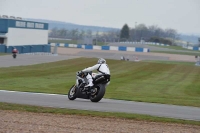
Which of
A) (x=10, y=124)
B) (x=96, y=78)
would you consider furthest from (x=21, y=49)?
(x=10, y=124)

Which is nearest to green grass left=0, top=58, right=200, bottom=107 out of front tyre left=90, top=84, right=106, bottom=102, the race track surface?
the race track surface

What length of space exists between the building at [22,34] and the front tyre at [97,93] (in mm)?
57801

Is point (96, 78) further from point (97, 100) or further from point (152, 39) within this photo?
point (152, 39)

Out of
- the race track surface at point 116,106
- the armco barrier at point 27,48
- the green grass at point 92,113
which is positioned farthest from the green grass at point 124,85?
the armco barrier at point 27,48

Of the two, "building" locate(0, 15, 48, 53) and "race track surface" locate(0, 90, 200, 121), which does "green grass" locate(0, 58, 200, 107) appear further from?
"building" locate(0, 15, 48, 53)

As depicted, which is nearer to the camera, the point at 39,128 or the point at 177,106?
the point at 39,128

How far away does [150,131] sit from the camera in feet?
38.2

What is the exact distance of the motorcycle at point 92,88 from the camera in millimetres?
17156

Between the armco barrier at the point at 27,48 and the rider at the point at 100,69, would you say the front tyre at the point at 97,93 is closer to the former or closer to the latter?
the rider at the point at 100,69

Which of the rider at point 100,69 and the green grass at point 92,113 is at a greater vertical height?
the rider at point 100,69

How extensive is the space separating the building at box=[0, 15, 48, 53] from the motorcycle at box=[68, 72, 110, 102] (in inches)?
2255

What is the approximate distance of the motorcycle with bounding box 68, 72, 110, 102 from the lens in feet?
56.3

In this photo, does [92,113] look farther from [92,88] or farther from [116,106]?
[92,88]

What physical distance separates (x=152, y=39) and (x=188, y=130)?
184 metres
